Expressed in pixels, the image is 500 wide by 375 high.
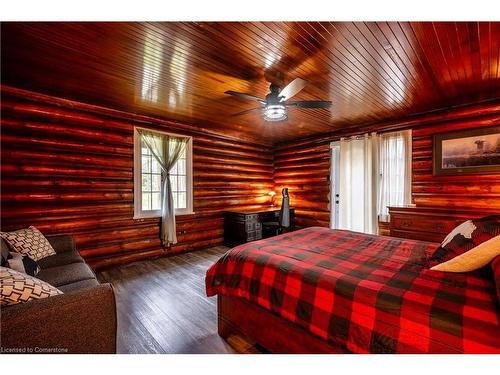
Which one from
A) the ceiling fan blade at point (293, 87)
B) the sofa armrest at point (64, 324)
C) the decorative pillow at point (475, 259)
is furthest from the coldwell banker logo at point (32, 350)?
the ceiling fan blade at point (293, 87)

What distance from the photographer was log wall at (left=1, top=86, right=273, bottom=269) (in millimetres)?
3100

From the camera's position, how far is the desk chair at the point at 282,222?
477 cm

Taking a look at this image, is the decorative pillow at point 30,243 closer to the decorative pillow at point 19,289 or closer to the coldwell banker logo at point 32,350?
the decorative pillow at point 19,289

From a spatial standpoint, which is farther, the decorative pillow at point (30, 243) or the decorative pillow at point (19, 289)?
the decorative pillow at point (30, 243)

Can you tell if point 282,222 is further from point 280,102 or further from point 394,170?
point 280,102

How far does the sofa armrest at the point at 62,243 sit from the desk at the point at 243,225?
2898 mm

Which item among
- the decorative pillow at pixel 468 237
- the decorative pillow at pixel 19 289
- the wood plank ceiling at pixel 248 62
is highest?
the wood plank ceiling at pixel 248 62

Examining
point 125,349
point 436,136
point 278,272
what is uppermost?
point 436,136

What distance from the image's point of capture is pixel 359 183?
16.1 feet

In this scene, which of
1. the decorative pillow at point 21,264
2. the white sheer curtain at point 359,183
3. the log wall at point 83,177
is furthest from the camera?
the white sheer curtain at point 359,183
